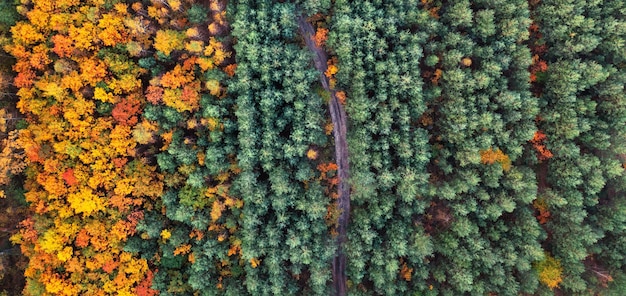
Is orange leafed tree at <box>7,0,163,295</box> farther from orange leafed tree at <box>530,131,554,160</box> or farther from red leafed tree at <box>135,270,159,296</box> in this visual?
orange leafed tree at <box>530,131,554,160</box>

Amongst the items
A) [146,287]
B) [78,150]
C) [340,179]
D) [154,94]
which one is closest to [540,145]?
[340,179]

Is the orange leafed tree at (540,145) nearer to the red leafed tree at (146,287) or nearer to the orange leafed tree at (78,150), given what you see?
the orange leafed tree at (78,150)

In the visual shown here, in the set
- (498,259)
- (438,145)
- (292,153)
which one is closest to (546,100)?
(438,145)

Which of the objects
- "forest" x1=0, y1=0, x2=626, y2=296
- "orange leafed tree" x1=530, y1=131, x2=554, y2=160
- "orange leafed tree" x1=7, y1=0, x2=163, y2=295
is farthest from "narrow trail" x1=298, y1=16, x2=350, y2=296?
"orange leafed tree" x1=530, y1=131, x2=554, y2=160

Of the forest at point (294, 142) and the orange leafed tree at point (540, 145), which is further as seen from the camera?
the orange leafed tree at point (540, 145)

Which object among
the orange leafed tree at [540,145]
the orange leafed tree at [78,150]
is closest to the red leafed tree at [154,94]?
the orange leafed tree at [78,150]

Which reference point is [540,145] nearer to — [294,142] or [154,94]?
[294,142]

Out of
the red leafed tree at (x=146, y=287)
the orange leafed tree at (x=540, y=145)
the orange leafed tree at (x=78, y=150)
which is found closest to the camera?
the orange leafed tree at (x=78, y=150)

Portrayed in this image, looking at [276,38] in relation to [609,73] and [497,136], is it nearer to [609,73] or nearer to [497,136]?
[497,136]
